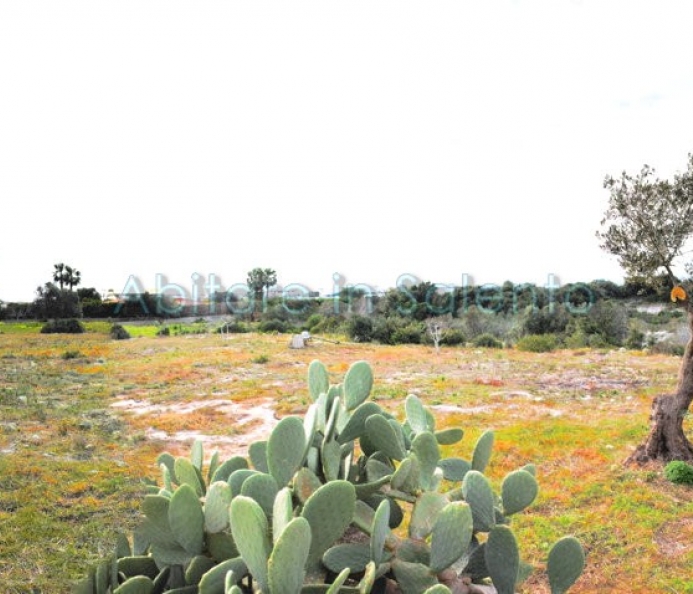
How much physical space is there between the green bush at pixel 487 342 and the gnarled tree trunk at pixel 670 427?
28.8ft

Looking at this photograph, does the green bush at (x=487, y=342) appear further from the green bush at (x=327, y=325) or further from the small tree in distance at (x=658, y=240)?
the small tree in distance at (x=658, y=240)

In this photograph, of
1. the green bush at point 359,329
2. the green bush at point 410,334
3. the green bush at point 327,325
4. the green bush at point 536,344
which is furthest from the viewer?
the green bush at point 536,344

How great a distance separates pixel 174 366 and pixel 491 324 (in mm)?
10157

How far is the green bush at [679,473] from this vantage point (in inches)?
199

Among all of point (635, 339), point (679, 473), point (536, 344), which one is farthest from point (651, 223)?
point (635, 339)

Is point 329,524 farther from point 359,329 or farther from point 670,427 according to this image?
point 359,329

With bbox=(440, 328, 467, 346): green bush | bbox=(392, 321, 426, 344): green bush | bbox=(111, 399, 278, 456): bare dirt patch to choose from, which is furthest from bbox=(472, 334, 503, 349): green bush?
bbox=(111, 399, 278, 456): bare dirt patch

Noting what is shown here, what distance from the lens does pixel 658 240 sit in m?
5.86

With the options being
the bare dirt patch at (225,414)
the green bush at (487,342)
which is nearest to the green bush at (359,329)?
the green bush at (487,342)

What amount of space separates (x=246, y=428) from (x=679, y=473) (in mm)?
4424

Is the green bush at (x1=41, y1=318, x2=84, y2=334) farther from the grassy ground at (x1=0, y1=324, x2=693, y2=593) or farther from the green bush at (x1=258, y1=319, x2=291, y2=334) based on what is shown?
the green bush at (x1=258, y1=319, x2=291, y2=334)

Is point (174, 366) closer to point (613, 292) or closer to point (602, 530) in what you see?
point (602, 530)

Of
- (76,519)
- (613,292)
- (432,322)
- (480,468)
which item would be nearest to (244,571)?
(480,468)

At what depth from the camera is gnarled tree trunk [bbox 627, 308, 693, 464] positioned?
5.39 m
